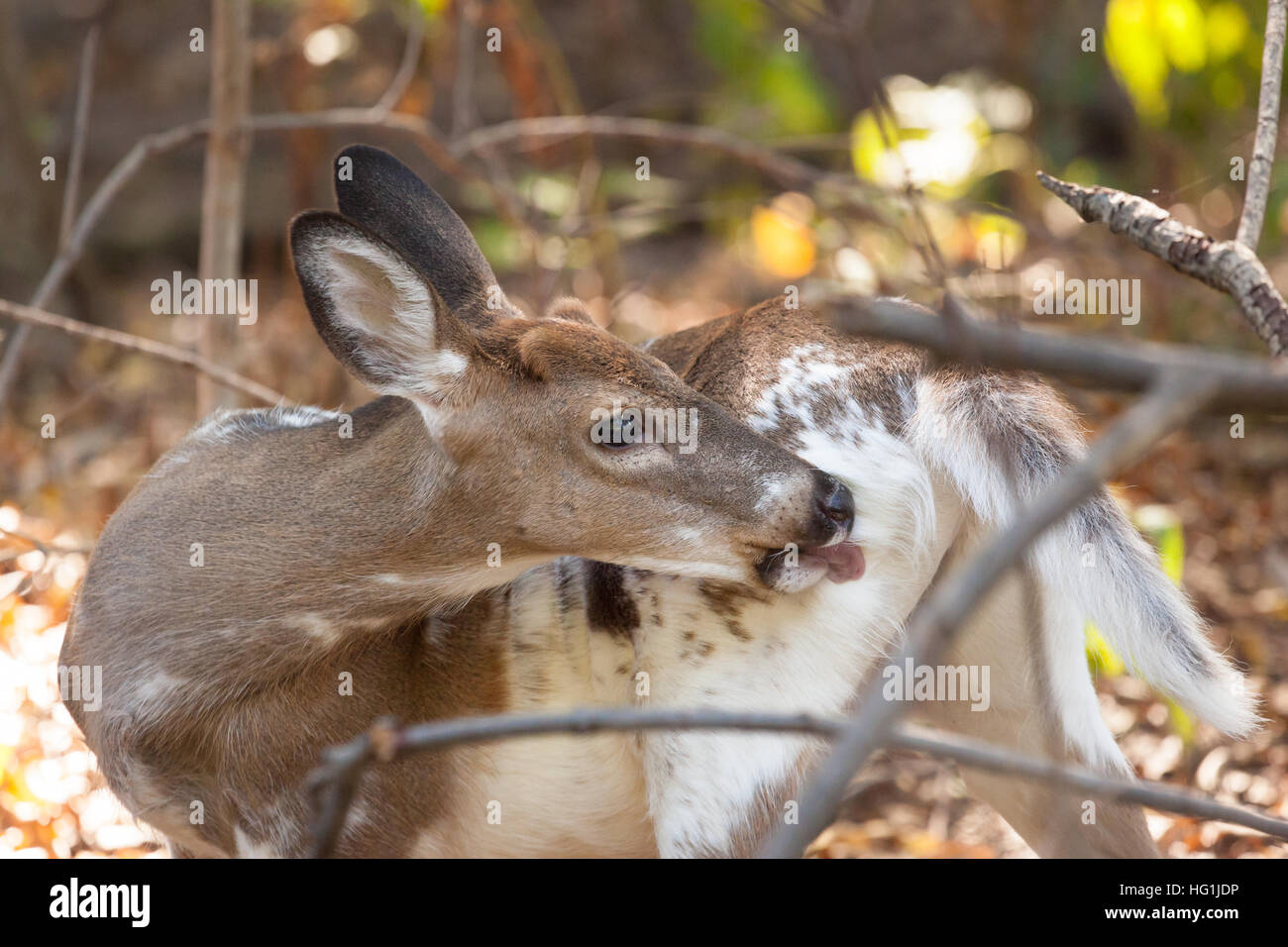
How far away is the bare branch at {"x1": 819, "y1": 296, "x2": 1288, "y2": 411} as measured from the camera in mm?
1310

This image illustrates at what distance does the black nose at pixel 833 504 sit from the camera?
10.0 feet

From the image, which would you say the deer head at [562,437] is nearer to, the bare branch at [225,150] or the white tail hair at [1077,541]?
the white tail hair at [1077,541]

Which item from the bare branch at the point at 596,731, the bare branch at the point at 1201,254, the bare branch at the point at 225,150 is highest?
the bare branch at the point at 225,150

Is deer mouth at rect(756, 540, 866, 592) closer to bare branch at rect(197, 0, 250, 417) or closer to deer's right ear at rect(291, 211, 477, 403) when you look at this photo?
deer's right ear at rect(291, 211, 477, 403)

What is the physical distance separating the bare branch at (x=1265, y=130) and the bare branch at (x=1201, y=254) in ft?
0.95

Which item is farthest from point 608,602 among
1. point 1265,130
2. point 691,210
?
point 691,210

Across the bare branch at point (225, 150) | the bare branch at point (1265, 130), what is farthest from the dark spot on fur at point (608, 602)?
the bare branch at point (225, 150)

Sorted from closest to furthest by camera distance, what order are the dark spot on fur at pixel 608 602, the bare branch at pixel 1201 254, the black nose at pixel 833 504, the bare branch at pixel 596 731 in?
1. the bare branch at pixel 596 731
2. the bare branch at pixel 1201 254
3. the black nose at pixel 833 504
4. the dark spot on fur at pixel 608 602

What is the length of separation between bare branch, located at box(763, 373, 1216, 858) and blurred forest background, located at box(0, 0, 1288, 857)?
1.48 m

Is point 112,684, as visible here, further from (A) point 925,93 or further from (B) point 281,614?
(A) point 925,93

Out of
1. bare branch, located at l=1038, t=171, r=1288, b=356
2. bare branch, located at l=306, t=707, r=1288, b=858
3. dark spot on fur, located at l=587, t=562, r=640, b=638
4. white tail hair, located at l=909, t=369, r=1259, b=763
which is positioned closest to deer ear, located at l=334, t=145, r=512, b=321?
dark spot on fur, located at l=587, t=562, r=640, b=638

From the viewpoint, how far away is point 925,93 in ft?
25.5

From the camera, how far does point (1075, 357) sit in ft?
4.43

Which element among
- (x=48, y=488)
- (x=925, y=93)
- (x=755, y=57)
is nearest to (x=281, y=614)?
(x=48, y=488)
